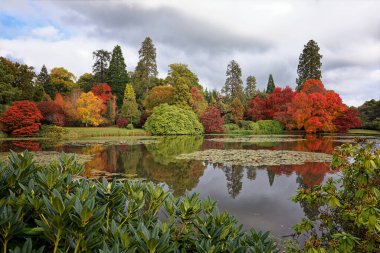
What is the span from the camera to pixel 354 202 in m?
2.71

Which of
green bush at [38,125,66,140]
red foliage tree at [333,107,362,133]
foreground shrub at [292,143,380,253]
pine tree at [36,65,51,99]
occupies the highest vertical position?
pine tree at [36,65,51,99]

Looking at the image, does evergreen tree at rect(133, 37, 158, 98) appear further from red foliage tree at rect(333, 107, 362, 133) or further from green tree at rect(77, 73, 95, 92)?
red foliage tree at rect(333, 107, 362, 133)

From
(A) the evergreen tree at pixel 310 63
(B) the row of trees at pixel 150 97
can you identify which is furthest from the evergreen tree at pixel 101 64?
(A) the evergreen tree at pixel 310 63

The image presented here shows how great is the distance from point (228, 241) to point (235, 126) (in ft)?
133

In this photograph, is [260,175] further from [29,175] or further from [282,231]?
[29,175]

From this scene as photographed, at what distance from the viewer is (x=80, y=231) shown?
124 centimetres

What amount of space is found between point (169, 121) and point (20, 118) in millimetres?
16304

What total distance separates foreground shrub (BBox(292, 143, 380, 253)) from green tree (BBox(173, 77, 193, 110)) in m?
33.8

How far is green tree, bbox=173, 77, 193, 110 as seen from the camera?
3597cm

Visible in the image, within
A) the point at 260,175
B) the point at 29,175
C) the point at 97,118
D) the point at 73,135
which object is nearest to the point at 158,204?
the point at 29,175

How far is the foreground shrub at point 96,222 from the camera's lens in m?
1.23

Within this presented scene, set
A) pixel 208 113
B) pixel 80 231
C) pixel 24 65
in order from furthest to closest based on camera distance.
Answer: pixel 208 113
pixel 24 65
pixel 80 231

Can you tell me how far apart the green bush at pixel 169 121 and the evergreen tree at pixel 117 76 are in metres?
10.5

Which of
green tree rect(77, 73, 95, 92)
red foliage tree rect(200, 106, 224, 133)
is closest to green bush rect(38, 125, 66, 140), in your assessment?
red foliage tree rect(200, 106, 224, 133)
